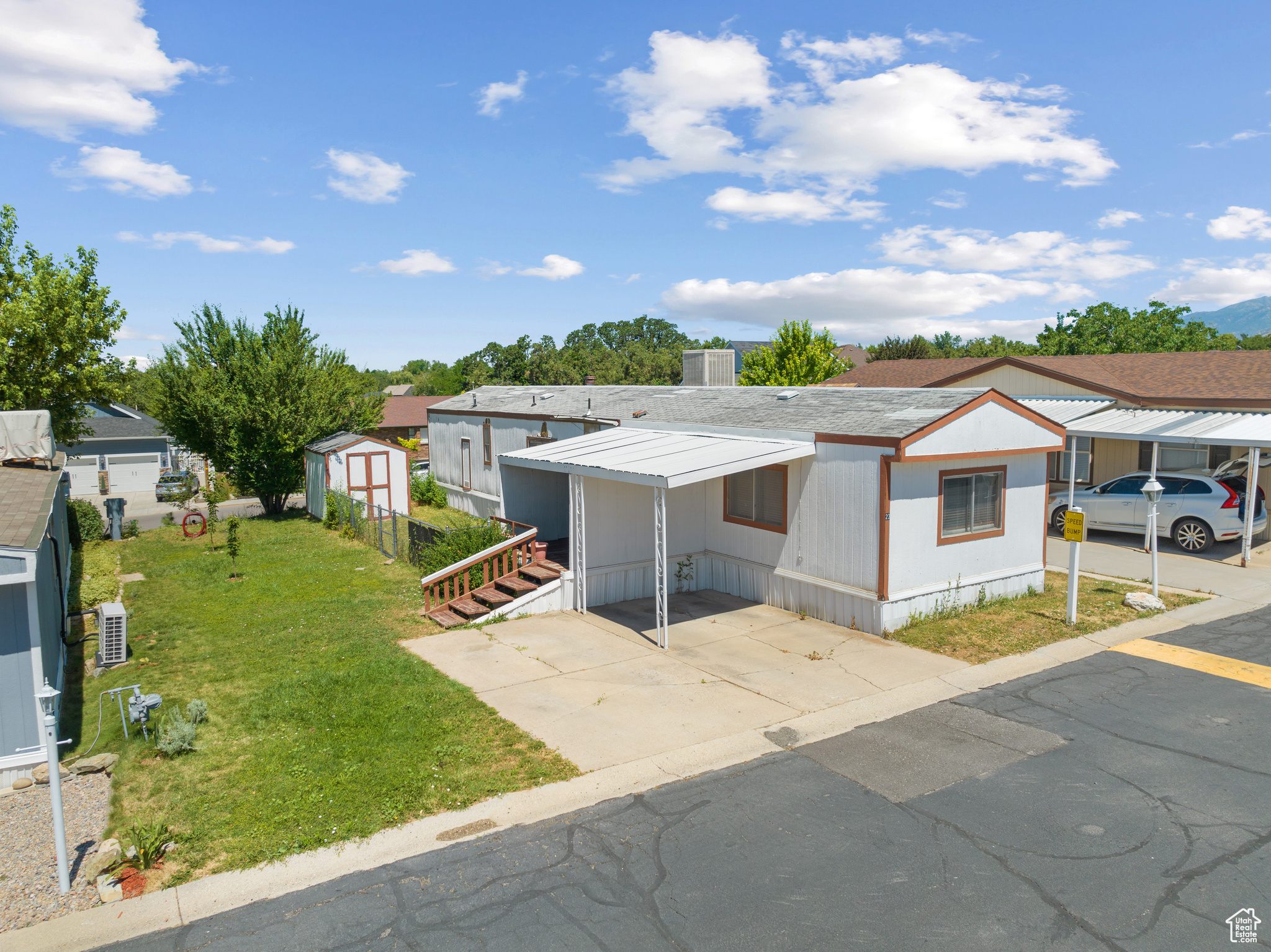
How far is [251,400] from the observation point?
80.9ft

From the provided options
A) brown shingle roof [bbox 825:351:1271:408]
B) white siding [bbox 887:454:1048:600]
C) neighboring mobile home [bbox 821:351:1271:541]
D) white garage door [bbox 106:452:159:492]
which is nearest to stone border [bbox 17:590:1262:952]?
white siding [bbox 887:454:1048:600]

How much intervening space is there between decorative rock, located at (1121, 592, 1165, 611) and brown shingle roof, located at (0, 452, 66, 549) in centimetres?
1471

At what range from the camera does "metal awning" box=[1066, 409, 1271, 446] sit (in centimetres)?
1552

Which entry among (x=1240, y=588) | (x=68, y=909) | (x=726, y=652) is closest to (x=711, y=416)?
(x=726, y=652)

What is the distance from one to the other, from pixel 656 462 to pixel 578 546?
224cm

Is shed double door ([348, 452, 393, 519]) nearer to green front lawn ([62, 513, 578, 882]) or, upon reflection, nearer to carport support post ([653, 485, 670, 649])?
green front lawn ([62, 513, 578, 882])

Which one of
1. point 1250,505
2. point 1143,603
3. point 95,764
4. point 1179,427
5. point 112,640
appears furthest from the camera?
point 1179,427

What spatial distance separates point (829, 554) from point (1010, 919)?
7039 mm

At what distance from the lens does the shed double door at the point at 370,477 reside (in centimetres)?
2289

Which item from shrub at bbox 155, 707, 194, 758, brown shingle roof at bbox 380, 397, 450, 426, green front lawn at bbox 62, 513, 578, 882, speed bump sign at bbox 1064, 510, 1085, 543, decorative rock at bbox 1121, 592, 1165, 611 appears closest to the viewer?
green front lawn at bbox 62, 513, 578, 882

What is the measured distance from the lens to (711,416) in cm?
1489

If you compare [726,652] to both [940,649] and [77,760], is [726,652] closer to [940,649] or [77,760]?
[940,649]

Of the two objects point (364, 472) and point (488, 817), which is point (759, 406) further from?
point (364, 472)

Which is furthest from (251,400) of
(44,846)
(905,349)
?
(905,349)
